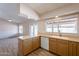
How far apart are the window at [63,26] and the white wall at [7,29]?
665mm

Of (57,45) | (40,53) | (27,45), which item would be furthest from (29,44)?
(57,45)

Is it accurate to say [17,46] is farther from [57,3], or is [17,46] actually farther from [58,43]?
[57,3]

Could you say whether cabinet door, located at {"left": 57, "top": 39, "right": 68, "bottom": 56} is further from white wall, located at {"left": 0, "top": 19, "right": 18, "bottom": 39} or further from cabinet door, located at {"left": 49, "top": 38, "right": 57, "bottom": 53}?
white wall, located at {"left": 0, "top": 19, "right": 18, "bottom": 39}

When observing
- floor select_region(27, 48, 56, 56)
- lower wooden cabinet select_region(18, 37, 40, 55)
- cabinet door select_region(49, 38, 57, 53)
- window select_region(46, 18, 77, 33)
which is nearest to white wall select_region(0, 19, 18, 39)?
lower wooden cabinet select_region(18, 37, 40, 55)

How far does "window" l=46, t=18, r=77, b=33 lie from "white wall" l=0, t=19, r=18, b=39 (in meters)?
0.66

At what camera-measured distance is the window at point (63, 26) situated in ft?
5.63

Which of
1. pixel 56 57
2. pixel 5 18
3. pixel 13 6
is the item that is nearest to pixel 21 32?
pixel 5 18

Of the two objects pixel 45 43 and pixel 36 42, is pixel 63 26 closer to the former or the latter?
pixel 45 43

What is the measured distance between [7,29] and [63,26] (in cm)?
111

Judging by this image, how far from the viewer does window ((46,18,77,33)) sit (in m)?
1.71

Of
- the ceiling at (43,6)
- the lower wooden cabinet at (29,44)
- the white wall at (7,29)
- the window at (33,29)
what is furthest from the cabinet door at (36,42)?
the ceiling at (43,6)

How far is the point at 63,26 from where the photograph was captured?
1.75 m

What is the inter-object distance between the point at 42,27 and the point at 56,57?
25.3 inches

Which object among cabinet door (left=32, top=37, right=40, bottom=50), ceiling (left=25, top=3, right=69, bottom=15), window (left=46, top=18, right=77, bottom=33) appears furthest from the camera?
Answer: cabinet door (left=32, top=37, right=40, bottom=50)
